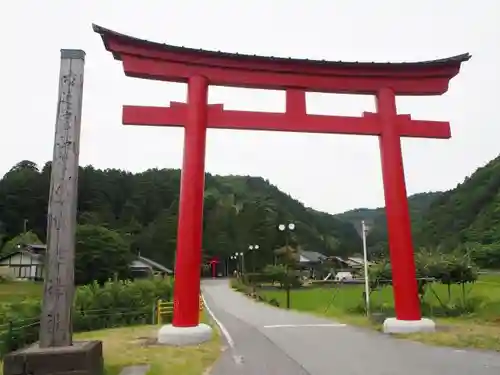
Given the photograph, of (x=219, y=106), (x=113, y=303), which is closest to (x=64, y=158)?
(x=219, y=106)

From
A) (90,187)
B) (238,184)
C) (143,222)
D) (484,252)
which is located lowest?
(484,252)

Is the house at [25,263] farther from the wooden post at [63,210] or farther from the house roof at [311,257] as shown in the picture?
the wooden post at [63,210]

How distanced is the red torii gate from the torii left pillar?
0.07ft

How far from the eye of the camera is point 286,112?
11984 millimetres

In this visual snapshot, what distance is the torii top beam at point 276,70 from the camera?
1131cm

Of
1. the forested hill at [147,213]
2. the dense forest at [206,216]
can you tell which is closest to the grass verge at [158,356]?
the dense forest at [206,216]

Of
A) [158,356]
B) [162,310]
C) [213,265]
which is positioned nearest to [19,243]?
[213,265]

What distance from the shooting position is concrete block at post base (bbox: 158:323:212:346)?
1009 centimetres

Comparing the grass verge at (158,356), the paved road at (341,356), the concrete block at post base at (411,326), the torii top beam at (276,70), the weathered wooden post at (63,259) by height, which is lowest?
the paved road at (341,356)

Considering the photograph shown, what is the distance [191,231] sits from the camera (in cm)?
Answer: 1073

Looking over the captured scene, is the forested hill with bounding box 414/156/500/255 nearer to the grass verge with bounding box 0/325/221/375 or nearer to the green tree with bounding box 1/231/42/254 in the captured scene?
the green tree with bounding box 1/231/42/254

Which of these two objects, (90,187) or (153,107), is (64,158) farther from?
(90,187)

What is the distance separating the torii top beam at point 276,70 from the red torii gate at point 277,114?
24 mm

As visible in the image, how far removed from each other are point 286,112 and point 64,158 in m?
6.28
